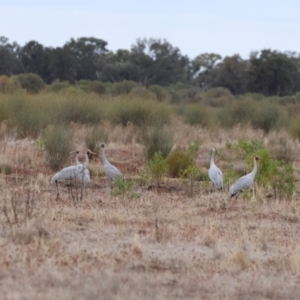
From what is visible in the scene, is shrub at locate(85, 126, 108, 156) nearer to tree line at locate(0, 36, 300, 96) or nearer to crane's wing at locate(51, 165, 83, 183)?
crane's wing at locate(51, 165, 83, 183)

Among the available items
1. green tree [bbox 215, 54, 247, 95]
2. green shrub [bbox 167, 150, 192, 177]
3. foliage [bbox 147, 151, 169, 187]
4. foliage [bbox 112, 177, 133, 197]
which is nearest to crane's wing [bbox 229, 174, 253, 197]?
foliage [bbox 112, 177, 133, 197]

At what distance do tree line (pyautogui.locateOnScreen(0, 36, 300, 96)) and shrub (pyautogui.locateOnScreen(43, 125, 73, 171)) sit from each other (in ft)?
131

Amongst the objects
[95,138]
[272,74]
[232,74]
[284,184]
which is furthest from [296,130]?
[232,74]

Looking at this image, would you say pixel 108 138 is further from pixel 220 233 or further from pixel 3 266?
pixel 3 266

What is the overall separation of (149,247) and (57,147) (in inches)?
423

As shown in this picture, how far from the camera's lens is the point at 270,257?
389 inches

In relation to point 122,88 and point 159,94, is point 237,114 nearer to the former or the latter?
point 159,94

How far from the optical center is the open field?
326 inches

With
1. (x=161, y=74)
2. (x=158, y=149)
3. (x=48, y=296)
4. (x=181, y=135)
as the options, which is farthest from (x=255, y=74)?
(x=48, y=296)

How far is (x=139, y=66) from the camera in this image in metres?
71.8

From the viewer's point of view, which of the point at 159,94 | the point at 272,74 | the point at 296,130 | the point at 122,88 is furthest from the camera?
the point at 272,74

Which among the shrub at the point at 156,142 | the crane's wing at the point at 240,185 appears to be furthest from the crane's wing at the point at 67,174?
the shrub at the point at 156,142

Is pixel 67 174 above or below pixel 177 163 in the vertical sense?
above

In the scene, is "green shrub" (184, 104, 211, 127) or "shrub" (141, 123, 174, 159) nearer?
"shrub" (141, 123, 174, 159)
